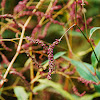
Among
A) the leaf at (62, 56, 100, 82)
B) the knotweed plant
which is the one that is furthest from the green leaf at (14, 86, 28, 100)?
the leaf at (62, 56, 100, 82)

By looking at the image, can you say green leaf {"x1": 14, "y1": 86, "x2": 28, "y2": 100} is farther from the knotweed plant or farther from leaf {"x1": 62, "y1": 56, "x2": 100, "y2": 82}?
leaf {"x1": 62, "y1": 56, "x2": 100, "y2": 82}

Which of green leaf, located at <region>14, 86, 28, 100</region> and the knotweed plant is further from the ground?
the knotweed plant

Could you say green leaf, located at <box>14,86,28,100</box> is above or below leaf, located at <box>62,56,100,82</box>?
below

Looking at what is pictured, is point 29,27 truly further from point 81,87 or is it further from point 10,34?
point 81,87

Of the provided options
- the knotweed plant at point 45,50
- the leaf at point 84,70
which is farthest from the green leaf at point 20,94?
the leaf at point 84,70

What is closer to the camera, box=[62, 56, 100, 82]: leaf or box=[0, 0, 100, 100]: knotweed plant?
box=[0, 0, 100, 100]: knotweed plant

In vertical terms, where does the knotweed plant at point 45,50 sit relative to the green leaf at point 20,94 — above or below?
above

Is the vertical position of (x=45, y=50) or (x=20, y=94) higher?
(x=45, y=50)

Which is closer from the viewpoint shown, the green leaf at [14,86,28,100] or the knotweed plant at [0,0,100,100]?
the knotweed plant at [0,0,100,100]

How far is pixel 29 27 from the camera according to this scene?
1369mm

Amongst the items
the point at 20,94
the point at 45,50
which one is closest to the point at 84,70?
the point at 45,50

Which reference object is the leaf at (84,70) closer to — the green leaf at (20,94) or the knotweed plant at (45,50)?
the knotweed plant at (45,50)

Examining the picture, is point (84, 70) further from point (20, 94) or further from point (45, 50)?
point (20, 94)

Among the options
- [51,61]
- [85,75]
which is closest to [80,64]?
[85,75]
